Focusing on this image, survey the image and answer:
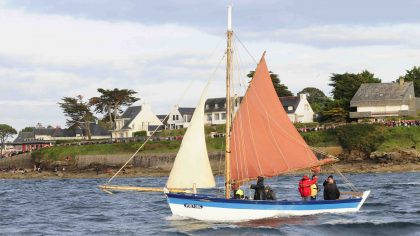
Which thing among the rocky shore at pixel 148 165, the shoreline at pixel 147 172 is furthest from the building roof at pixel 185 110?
the shoreline at pixel 147 172

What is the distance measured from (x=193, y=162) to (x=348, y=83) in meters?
113

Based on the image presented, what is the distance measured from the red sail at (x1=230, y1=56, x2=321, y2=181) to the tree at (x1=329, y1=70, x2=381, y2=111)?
100805mm

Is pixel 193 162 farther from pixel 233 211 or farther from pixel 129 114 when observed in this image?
pixel 129 114

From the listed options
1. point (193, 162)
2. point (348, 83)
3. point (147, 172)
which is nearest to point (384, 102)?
point (348, 83)

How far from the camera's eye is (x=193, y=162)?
40.9 meters

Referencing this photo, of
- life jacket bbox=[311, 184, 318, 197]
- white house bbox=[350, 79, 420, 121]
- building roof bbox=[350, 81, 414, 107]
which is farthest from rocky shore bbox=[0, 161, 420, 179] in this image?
life jacket bbox=[311, 184, 318, 197]

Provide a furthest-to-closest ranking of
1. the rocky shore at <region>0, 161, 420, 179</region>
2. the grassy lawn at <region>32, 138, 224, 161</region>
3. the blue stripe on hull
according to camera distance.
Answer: the grassy lawn at <region>32, 138, 224, 161</region> < the rocky shore at <region>0, 161, 420, 179</region> < the blue stripe on hull

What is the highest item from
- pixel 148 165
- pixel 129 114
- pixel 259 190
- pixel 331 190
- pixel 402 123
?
pixel 129 114

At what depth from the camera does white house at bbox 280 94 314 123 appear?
14788 centimetres

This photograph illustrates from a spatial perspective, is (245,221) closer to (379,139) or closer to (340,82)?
(379,139)

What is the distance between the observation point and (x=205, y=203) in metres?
39.9

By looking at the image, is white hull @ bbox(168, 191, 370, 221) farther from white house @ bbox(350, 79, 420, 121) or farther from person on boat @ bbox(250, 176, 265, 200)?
white house @ bbox(350, 79, 420, 121)

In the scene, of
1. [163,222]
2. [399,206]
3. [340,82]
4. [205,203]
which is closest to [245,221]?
[205,203]

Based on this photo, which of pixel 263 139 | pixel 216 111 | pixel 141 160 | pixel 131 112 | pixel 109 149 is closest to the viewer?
pixel 263 139
